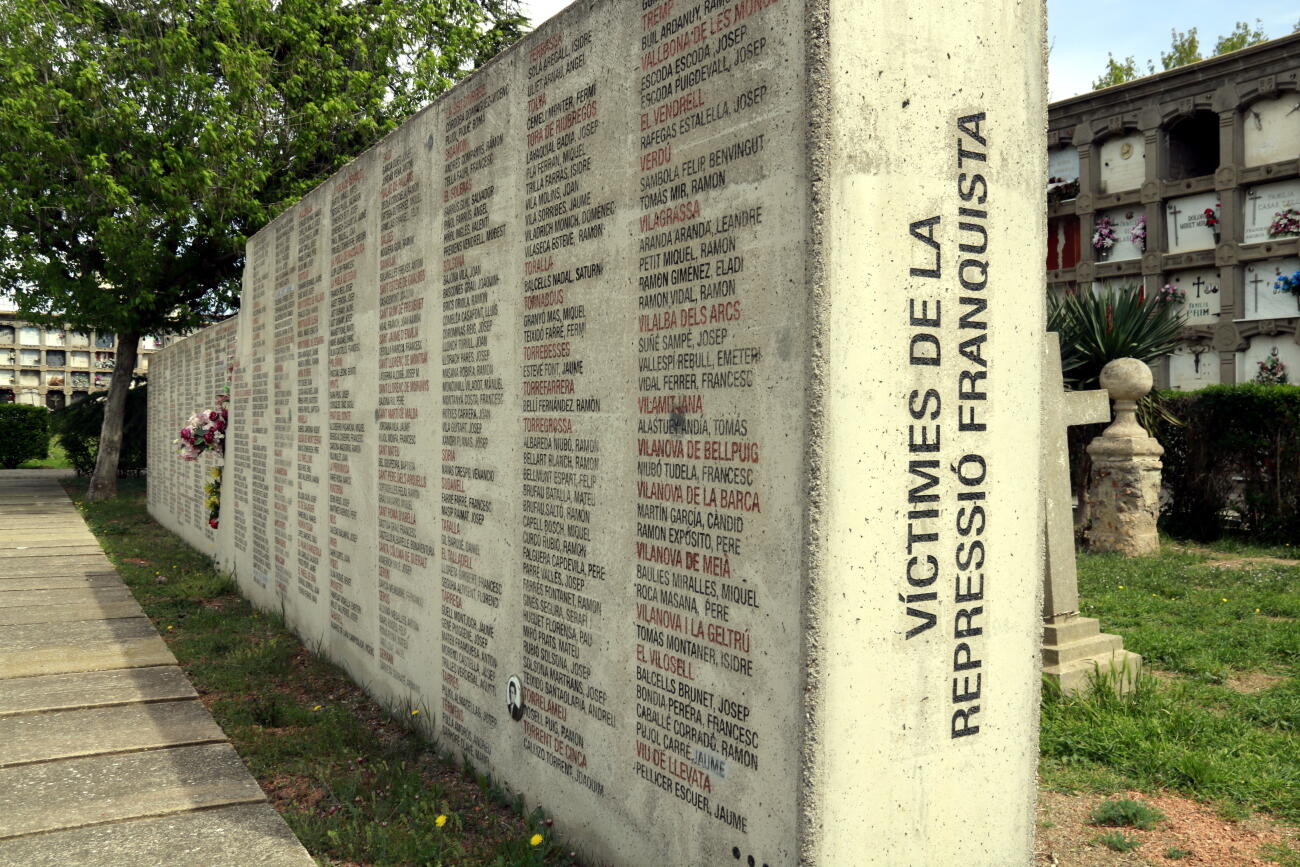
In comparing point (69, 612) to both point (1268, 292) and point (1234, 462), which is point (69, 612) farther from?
point (1268, 292)

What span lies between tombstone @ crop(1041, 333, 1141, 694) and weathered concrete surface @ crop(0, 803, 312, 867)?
3.82 metres

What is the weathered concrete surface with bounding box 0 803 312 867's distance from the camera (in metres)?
3.26

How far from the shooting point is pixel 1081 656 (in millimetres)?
5289

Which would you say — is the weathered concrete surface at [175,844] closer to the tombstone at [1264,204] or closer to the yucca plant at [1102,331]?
the yucca plant at [1102,331]

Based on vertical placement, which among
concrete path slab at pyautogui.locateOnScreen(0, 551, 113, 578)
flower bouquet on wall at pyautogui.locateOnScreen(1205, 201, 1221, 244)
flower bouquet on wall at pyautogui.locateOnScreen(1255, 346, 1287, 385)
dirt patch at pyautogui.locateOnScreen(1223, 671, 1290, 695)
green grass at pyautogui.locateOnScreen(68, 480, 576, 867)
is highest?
flower bouquet on wall at pyautogui.locateOnScreen(1205, 201, 1221, 244)

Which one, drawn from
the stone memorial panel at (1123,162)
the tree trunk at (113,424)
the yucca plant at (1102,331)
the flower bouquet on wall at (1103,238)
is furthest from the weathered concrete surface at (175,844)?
the stone memorial panel at (1123,162)

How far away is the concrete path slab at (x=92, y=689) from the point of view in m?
5.08

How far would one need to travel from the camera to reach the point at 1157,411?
36.9 ft

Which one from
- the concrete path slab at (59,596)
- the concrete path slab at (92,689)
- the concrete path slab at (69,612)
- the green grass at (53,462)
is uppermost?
the green grass at (53,462)

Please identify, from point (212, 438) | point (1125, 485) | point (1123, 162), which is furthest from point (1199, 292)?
point (212, 438)

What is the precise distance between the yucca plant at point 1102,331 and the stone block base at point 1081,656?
5.56m

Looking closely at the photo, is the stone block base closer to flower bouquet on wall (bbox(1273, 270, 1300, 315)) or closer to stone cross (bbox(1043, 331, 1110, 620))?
stone cross (bbox(1043, 331, 1110, 620))

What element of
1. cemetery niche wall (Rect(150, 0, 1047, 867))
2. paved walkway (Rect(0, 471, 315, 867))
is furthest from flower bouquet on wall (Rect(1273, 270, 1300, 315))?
paved walkway (Rect(0, 471, 315, 867))

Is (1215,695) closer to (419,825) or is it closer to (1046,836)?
(1046,836)
